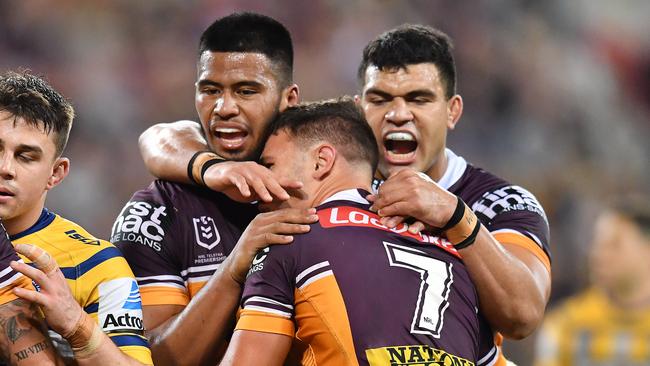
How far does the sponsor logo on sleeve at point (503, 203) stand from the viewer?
447 centimetres

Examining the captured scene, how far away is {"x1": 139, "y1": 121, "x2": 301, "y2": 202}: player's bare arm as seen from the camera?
3.67 meters

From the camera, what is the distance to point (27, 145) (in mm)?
3562

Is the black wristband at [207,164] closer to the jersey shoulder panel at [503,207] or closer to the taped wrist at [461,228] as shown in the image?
the taped wrist at [461,228]

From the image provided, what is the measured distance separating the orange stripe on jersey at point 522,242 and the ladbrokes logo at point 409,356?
3.27ft

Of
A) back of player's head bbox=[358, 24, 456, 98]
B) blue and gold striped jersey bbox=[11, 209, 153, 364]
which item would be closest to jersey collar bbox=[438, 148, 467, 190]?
back of player's head bbox=[358, 24, 456, 98]

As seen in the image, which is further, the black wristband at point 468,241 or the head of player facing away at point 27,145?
the black wristband at point 468,241

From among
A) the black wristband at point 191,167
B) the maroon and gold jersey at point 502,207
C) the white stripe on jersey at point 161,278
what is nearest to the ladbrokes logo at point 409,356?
the maroon and gold jersey at point 502,207

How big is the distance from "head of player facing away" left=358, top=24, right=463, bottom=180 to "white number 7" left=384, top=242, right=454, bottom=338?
1338 mm

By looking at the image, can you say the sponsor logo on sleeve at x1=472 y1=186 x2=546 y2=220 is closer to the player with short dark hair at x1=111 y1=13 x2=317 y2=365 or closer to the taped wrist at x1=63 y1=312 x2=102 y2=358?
the player with short dark hair at x1=111 y1=13 x2=317 y2=365

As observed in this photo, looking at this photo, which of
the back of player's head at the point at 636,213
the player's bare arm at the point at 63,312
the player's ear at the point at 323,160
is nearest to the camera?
the player's bare arm at the point at 63,312

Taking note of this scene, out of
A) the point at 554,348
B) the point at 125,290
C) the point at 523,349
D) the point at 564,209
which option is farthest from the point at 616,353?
the point at 125,290

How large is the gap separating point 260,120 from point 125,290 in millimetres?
1101

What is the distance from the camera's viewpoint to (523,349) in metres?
9.22

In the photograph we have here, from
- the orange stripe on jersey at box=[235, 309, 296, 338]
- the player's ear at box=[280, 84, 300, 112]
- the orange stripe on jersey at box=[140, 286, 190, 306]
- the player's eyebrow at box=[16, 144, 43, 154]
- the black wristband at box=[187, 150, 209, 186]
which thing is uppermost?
the player's ear at box=[280, 84, 300, 112]
